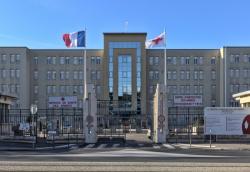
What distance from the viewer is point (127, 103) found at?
4739 inches

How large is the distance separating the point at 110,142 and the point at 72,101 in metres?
5.04

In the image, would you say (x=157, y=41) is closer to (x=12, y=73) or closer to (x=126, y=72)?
(x=126, y=72)

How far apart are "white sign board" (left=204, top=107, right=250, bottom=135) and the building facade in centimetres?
7910

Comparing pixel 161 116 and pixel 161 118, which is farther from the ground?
pixel 161 116

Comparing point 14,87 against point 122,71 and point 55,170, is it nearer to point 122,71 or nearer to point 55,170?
point 122,71

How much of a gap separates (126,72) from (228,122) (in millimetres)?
82028

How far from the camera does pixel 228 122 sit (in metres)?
39.9

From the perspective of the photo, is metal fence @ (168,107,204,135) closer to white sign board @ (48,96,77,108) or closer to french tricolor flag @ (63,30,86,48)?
white sign board @ (48,96,77,108)

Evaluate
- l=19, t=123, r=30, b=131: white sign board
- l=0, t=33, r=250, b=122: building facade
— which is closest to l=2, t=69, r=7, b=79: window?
l=0, t=33, r=250, b=122: building facade

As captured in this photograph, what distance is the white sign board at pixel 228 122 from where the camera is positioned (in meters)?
39.8

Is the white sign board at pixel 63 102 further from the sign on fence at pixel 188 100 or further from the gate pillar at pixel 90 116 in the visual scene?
the sign on fence at pixel 188 100

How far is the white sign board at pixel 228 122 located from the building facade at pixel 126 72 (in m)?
79.1

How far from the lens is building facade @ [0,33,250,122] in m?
120

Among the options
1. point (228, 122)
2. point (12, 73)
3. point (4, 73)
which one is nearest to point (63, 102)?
point (228, 122)
